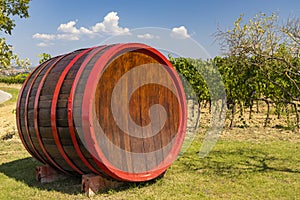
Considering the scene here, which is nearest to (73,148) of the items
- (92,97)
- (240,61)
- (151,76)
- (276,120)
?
(92,97)

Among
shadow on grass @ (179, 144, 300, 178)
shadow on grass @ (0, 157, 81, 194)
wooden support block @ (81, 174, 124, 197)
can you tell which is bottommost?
shadow on grass @ (0, 157, 81, 194)

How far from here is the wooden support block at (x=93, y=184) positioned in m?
4.29

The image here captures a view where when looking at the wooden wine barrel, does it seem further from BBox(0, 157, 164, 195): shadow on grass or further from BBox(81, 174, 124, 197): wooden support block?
BBox(0, 157, 164, 195): shadow on grass

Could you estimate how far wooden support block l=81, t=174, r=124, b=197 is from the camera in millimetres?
4291

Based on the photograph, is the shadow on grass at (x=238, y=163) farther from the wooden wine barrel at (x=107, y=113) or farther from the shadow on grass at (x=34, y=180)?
the shadow on grass at (x=34, y=180)

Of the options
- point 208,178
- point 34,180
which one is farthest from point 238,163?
point 34,180

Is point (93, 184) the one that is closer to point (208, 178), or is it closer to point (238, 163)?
point (208, 178)

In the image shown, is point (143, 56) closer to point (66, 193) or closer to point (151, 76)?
point (151, 76)

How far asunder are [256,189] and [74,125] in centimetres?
271

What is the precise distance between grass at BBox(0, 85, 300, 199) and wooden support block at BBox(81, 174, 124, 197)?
9 centimetres

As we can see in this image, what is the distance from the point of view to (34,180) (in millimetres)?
5297

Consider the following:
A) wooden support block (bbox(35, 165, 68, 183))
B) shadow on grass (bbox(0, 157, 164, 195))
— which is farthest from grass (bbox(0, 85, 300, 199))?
wooden support block (bbox(35, 165, 68, 183))

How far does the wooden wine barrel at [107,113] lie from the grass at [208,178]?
31cm

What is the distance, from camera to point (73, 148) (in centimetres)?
400
